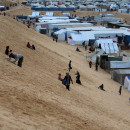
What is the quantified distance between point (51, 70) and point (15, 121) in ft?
33.6

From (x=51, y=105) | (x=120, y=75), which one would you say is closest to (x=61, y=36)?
(x=120, y=75)

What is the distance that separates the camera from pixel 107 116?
1112cm

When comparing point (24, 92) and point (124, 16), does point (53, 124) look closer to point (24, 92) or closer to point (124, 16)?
point (24, 92)

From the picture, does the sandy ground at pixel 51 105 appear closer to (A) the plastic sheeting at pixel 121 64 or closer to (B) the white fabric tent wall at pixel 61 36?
(A) the plastic sheeting at pixel 121 64

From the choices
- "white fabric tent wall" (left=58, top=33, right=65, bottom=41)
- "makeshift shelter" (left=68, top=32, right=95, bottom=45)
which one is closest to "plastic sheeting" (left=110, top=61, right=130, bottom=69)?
"makeshift shelter" (left=68, top=32, right=95, bottom=45)

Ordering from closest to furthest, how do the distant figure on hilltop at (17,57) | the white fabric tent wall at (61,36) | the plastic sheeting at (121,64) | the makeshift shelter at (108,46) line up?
1. the distant figure on hilltop at (17,57)
2. the plastic sheeting at (121,64)
3. the makeshift shelter at (108,46)
4. the white fabric tent wall at (61,36)

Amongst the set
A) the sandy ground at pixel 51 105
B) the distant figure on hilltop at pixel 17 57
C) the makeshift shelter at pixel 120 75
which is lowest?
the makeshift shelter at pixel 120 75

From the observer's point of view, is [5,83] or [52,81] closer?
[5,83]

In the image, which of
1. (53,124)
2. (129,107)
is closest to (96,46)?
(129,107)

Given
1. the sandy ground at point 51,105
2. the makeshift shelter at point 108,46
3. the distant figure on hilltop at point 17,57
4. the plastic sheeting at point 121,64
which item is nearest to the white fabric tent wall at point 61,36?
the makeshift shelter at point 108,46

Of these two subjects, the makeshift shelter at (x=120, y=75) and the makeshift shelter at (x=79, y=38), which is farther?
the makeshift shelter at (x=79, y=38)

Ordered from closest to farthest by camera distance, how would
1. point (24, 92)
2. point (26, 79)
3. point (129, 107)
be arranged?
point (24, 92), point (26, 79), point (129, 107)

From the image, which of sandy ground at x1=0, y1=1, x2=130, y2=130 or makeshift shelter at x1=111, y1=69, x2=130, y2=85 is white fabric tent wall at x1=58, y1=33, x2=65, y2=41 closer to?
makeshift shelter at x1=111, y1=69, x2=130, y2=85

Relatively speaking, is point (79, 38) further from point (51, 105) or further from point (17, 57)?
point (51, 105)
